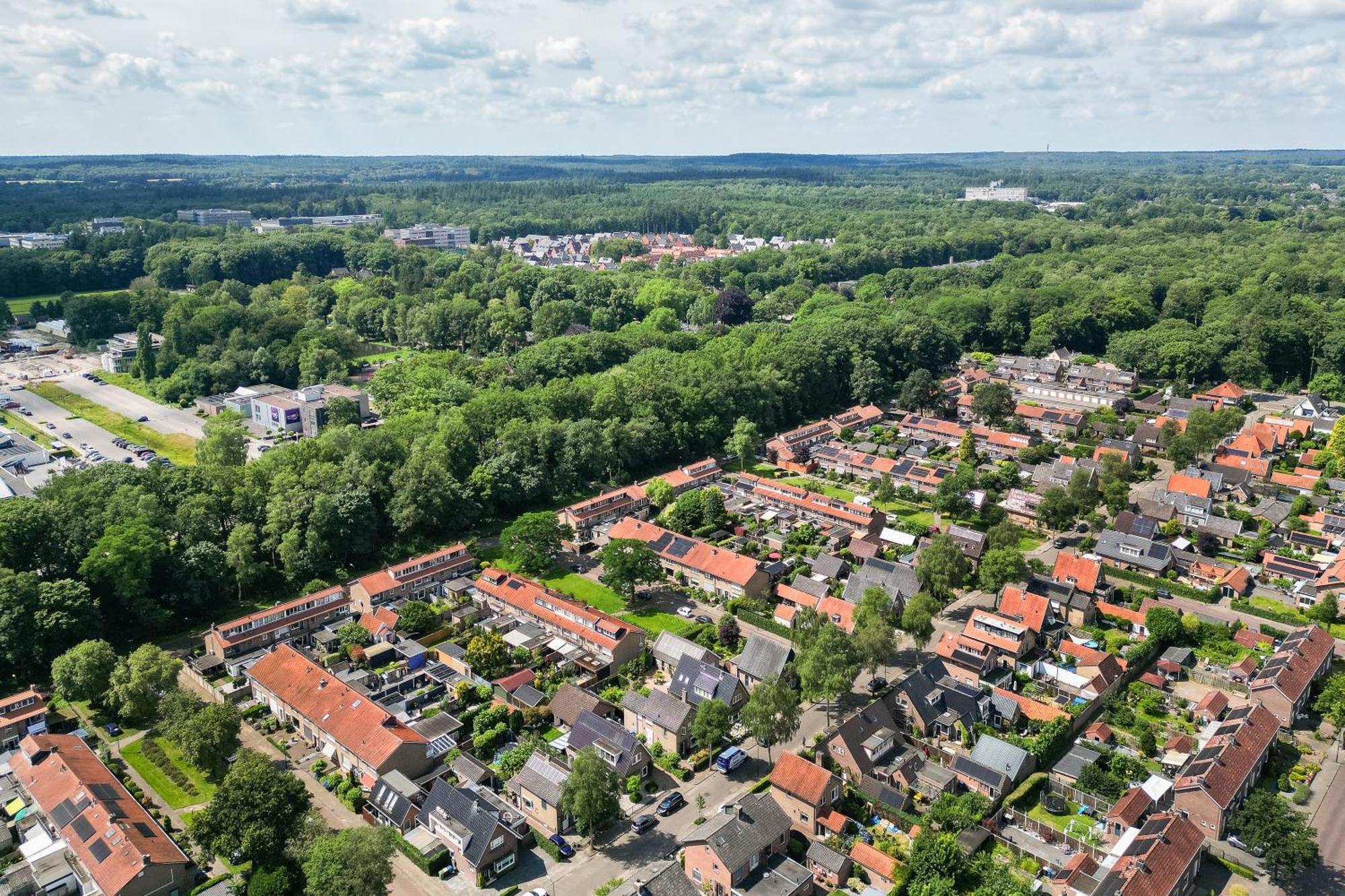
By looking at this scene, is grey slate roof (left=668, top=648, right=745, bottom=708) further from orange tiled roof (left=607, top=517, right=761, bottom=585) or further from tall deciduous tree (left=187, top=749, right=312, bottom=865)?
tall deciduous tree (left=187, top=749, right=312, bottom=865)

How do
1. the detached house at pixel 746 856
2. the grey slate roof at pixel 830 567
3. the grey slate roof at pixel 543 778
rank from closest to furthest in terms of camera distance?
the detached house at pixel 746 856
the grey slate roof at pixel 543 778
the grey slate roof at pixel 830 567

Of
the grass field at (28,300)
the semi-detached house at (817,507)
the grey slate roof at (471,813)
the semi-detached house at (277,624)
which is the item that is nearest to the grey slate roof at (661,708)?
the grey slate roof at (471,813)

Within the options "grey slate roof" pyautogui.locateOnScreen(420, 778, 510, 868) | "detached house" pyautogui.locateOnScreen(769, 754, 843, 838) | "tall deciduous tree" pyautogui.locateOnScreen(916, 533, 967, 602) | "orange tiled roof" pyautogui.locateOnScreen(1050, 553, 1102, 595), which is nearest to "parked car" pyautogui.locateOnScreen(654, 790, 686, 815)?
"detached house" pyautogui.locateOnScreen(769, 754, 843, 838)

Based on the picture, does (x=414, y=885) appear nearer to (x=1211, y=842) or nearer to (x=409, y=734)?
(x=409, y=734)

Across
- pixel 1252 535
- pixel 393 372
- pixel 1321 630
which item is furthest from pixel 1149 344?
pixel 393 372

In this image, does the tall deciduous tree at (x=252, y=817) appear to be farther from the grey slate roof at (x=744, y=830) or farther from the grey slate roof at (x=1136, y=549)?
the grey slate roof at (x=1136, y=549)

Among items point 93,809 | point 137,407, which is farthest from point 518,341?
point 93,809
